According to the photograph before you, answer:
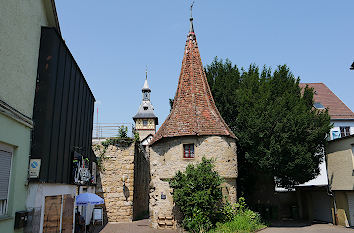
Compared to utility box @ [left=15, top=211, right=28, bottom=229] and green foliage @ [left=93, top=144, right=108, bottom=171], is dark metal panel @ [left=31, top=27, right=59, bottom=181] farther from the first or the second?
green foliage @ [left=93, top=144, right=108, bottom=171]

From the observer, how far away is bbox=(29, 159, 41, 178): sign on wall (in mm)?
7336

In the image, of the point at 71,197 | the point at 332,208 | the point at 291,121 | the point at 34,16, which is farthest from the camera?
the point at 332,208

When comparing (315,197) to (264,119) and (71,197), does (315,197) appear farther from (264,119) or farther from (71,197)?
(71,197)

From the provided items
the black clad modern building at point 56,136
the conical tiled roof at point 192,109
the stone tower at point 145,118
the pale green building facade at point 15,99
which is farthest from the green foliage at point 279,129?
the stone tower at point 145,118

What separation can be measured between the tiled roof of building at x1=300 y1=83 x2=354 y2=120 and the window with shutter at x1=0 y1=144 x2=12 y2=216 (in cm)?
2401

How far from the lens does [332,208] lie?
57.3ft

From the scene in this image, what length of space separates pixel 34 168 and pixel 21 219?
1294mm

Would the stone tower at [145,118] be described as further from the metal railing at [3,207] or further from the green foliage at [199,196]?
the metal railing at [3,207]

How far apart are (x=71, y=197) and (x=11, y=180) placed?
5.76m

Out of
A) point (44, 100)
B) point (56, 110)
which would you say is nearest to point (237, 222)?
point (56, 110)

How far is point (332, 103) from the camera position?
2712 centimetres

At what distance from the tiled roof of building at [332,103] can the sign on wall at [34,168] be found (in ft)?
75.9

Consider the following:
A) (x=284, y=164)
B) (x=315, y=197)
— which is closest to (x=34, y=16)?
(x=284, y=164)

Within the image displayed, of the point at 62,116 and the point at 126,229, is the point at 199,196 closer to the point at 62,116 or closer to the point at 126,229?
the point at 126,229
